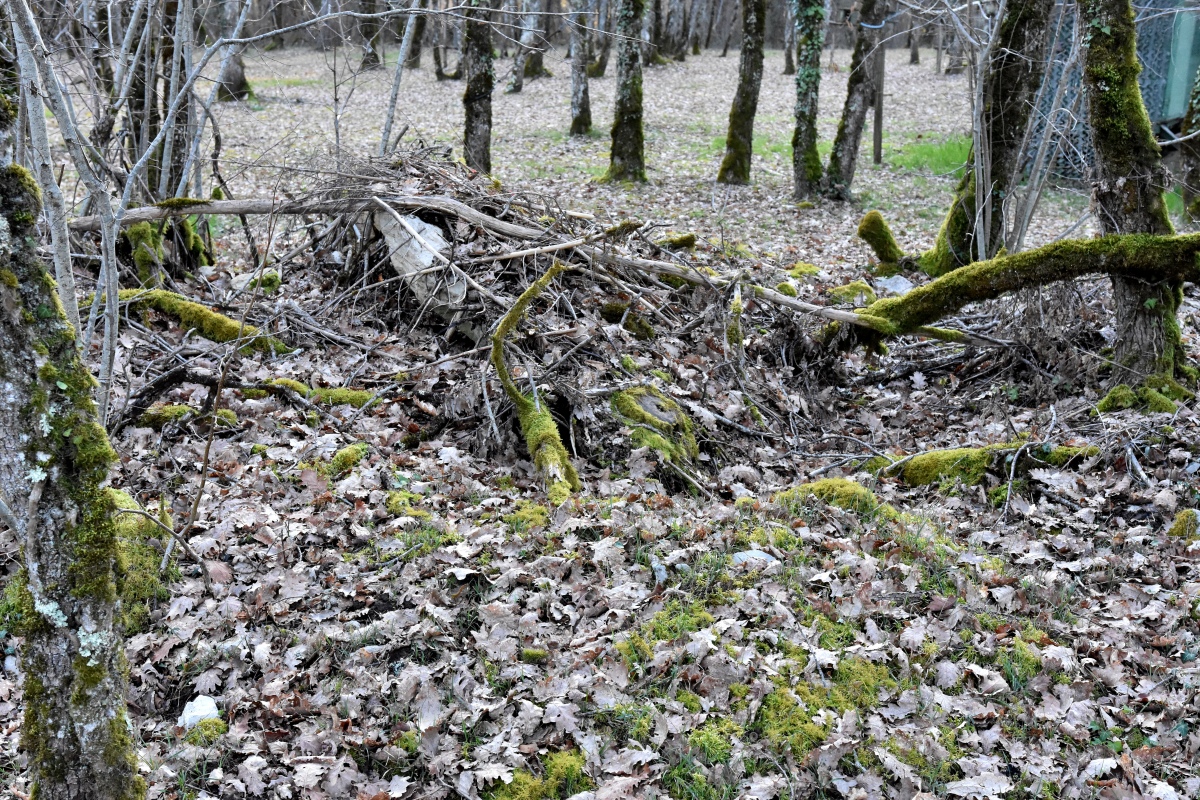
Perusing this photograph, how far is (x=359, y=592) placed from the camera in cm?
457

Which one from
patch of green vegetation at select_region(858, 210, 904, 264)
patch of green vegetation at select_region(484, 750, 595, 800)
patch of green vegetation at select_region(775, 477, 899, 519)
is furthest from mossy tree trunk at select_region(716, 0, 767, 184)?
patch of green vegetation at select_region(484, 750, 595, 800)

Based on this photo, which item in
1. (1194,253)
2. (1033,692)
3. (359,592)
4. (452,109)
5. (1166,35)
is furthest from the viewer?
(452,109)

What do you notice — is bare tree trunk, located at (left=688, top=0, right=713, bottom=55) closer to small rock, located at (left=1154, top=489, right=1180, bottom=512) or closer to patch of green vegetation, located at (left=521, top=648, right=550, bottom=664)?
small rock, located at (left=1154, top=489, right=1180, bottom=512)

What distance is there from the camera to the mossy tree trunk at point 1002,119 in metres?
9.69

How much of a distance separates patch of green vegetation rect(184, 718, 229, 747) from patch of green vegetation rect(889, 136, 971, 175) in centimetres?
1841

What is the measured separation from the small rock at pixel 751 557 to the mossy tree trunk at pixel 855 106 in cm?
1236

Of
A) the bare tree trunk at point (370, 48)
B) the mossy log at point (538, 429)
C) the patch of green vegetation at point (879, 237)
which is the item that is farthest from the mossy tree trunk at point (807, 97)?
the mossy log at point (538, 429)

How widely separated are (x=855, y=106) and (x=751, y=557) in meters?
12.8

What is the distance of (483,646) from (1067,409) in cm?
547

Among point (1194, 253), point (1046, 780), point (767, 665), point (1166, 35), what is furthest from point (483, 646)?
point (1166, 35)

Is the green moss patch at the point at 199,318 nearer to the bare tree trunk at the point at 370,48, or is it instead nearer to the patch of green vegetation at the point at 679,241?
the bare tree trunk at the point at 370,48

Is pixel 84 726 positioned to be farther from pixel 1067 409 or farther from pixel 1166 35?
pixel 1166 35

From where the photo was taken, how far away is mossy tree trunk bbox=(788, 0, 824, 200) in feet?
52.0

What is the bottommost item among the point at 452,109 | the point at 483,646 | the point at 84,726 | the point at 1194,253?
the point at 483,646
